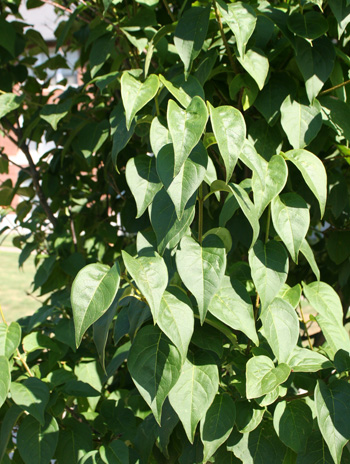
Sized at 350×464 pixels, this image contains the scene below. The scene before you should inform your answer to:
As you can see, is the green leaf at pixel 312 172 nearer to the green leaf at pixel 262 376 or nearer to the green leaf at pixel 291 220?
the green leaf at pixel 291 220

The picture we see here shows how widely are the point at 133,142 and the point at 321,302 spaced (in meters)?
0.78

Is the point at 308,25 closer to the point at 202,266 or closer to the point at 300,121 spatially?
the point at 300,121

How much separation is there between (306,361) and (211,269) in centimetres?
28

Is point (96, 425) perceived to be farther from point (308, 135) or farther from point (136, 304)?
point (308, 135)

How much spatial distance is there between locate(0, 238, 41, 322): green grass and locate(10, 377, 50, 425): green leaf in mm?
3440

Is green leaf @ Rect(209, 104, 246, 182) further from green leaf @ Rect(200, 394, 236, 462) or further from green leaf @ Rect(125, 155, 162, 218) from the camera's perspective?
green leaf @ Rect(200, 394, 236, 462)

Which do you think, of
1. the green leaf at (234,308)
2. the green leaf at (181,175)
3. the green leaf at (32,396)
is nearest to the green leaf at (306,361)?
the green leaf at (234,308)

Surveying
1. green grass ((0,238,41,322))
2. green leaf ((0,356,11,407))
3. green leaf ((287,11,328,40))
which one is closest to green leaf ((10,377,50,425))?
green leaf ((0,356,11,407))

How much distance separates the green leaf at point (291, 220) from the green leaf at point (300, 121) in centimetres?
16

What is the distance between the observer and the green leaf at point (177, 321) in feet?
2.52

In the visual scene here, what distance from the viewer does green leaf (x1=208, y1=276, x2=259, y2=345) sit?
85 centimetres

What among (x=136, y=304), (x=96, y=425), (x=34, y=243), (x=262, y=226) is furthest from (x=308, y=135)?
(x=34, y=243)

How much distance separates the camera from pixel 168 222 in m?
0.82

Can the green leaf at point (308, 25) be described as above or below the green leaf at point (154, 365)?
above
